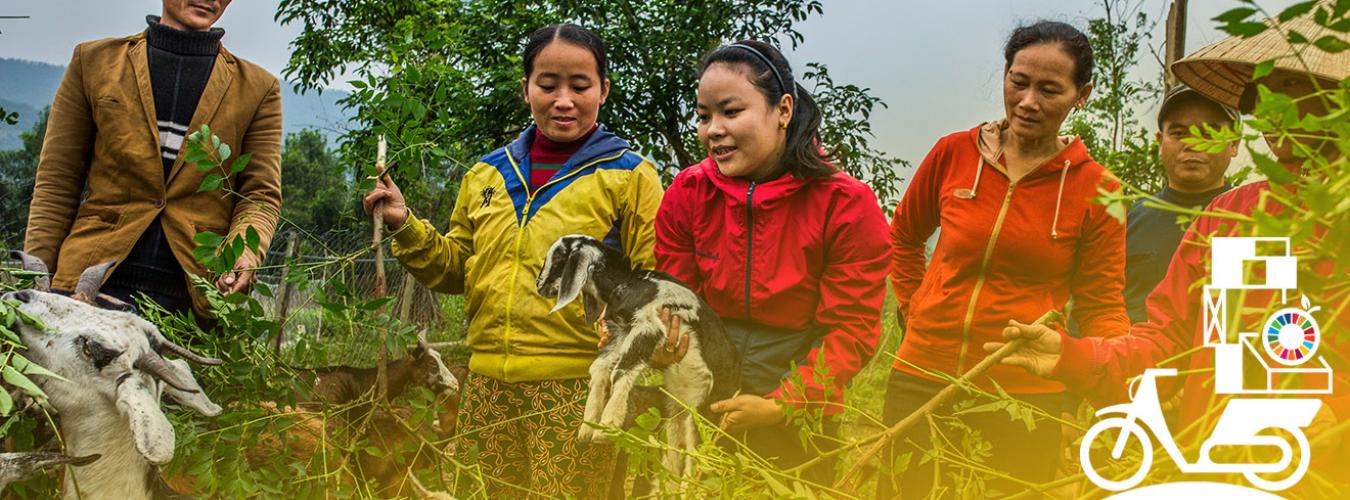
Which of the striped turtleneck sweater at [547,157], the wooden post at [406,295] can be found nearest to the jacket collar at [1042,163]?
the striped turtleneck sweater at [547,157]

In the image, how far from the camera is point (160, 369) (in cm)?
123

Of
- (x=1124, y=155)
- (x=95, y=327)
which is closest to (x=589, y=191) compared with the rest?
(x=95, y=327)

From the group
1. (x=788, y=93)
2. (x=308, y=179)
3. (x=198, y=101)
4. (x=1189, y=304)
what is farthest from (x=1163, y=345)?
(x=308, y=179)

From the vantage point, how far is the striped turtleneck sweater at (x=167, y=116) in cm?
198

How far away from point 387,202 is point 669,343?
2.02 feet

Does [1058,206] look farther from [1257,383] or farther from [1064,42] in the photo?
[1257,383]

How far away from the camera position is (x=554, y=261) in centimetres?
151

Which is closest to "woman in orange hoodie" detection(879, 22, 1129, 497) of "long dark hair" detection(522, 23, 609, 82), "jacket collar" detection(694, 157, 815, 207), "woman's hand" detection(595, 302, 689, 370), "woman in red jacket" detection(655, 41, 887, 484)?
"woman in red jacket" detection(655, 41, 887, 484)

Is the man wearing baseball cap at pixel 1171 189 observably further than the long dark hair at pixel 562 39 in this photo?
Yes

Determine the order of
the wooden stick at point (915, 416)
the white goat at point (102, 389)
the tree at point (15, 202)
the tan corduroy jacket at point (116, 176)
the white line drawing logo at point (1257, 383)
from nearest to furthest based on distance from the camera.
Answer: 1. the white line drawing logo at point (1257, 383)
2. the wooden stick at point (915, 416)
3. the white goat at point (102, 389)
4. the tan corduroy jacket at point (116, 176)
5. the tree at point (15, 202)

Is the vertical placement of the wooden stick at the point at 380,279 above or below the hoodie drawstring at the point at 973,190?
below

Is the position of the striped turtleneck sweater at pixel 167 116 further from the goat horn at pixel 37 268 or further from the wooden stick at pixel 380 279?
the wooden stick at pixel 380 279

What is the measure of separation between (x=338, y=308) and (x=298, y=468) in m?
0.24

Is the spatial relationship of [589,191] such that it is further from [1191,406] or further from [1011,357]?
[1191,406]
